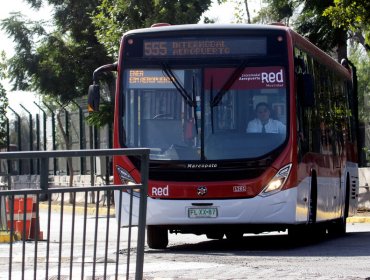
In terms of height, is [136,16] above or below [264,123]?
above

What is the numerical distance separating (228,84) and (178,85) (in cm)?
68

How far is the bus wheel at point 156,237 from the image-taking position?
16.9m

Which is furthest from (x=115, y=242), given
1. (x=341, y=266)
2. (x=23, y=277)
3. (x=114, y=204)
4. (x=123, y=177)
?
(x=123, y=177)

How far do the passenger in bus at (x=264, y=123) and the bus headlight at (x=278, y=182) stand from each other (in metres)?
0.54

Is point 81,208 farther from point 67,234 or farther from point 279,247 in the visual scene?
point 279,247

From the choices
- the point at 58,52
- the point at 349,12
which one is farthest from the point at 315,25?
the point at 58,52

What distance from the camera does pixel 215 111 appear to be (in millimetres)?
16359

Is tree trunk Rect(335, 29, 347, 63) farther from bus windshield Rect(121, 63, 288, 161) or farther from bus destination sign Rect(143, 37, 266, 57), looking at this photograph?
bus windshield Rect(121, 63, 288, 161)

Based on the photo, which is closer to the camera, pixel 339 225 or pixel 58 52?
pixel 339 225

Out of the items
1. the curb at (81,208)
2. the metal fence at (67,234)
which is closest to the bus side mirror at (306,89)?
the metal fence at (67,234)

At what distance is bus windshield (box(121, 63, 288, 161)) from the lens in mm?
16250

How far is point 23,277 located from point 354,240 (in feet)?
40.9

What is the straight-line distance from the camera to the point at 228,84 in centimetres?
1636

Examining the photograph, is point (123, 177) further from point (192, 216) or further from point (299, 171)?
point (299, 171)
